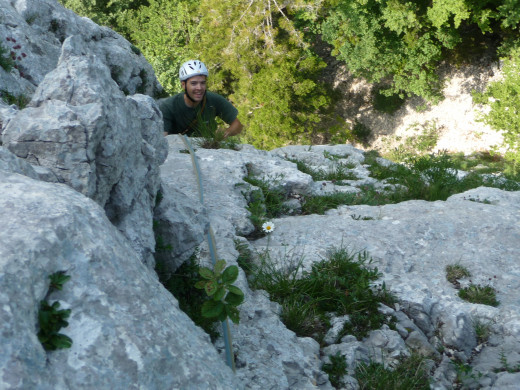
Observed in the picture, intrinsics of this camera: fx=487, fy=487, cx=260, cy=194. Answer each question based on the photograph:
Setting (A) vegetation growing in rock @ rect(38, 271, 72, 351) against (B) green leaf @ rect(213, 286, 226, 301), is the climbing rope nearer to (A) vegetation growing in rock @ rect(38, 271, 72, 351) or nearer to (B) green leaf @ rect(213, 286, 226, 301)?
(B) green leaf @ rect(213, 286, 226, 301)

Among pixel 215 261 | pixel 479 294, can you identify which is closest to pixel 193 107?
→ pixel 215 261

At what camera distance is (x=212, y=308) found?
2359 millimetres

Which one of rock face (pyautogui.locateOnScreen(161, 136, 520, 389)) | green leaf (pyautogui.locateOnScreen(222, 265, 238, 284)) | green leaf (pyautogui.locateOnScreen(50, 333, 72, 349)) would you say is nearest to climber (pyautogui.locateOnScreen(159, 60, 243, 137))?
rock face (pyautogui.locateOnScreen(161, 136, 520, 389))

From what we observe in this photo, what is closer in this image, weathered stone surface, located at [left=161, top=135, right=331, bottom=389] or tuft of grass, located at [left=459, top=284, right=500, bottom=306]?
weathered stone surface, located at [left=161, top=135, right=331, bottom=389]

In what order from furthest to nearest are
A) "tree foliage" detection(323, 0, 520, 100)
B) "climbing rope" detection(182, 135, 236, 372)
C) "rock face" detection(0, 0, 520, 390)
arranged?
"tree foliage" detection(323, 0, 520, 100) < "climbing rope" detection(182, 135, 236, 372) < "rock face" detection(0, 0, 520, 390)

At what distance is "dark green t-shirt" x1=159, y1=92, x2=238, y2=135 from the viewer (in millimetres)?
7039

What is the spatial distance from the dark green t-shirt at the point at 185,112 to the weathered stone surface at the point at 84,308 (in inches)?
210

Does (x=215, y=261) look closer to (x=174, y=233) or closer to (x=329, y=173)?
(x=174, y=233)

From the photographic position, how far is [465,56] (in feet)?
65.2

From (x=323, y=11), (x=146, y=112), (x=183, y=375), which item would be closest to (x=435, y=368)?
(x=183, y=375)

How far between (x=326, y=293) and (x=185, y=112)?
4.34 metres

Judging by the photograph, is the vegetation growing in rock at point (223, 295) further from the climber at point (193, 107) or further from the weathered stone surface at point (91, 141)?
the climber at point (193, 107)

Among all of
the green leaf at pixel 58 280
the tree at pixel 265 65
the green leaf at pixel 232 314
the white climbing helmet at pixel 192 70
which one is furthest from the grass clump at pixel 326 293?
the tree at pixel 265 65

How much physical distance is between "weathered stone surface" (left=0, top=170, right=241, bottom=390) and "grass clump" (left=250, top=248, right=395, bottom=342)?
5.06 feet
